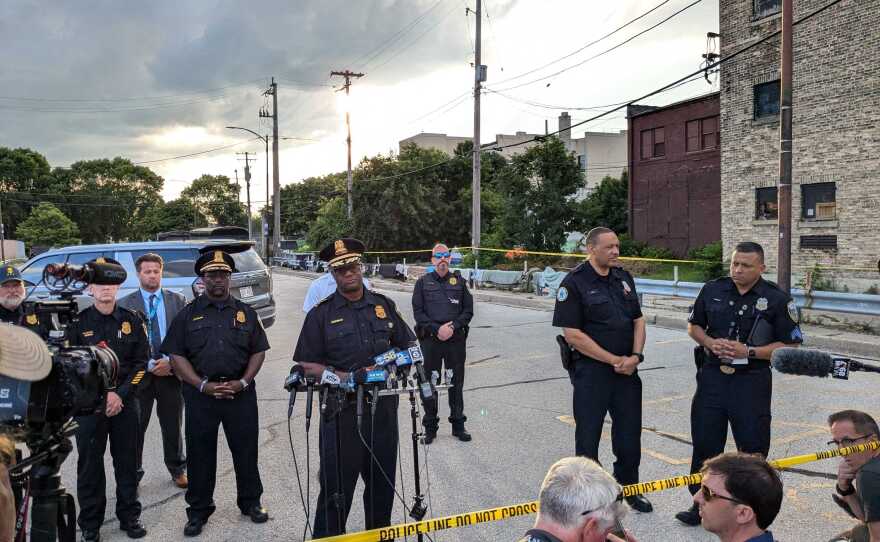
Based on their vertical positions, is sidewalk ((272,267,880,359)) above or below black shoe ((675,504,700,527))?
above

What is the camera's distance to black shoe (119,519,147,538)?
14.7 ft

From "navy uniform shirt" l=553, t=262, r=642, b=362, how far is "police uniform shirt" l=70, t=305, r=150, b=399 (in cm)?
300

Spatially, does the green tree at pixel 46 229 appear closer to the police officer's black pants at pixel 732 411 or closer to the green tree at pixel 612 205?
the green tree at pixel 612 205

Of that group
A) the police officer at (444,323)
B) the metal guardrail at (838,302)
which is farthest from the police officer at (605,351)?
the metal guardrail at (838,302)

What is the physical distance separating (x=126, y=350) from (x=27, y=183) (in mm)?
80869

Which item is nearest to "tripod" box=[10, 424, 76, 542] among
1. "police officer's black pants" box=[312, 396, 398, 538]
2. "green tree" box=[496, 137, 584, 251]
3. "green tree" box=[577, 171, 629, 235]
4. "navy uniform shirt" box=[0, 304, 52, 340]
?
"police officer's black pants" box=[312, 396, 398, 538]

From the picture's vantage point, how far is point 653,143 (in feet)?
109

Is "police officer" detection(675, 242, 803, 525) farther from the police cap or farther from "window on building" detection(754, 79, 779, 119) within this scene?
"window on building" detection(754, 79, 779, 119)

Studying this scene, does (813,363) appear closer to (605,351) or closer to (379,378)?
(605,351)

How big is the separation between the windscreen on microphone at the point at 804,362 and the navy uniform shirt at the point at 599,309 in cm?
150

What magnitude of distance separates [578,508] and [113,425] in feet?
12.0

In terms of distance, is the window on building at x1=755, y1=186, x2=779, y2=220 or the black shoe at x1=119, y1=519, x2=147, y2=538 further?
the window on building at x1=755, y1=186, x2=779, y2=220

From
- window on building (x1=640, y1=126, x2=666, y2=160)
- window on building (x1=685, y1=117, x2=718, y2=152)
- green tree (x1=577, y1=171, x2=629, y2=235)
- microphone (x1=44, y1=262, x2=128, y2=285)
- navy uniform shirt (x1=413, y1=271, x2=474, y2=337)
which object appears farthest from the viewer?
green tree (x1=577, y1=171, x2=629, y2=235)

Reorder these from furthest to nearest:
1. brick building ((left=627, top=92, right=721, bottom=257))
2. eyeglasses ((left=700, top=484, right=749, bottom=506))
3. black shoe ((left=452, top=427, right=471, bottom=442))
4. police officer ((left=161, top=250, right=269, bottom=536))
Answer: brick building ((left=627, top=92, right=721, bottom=257))
black shoe ((left=452, top=427, right=471, bottom=442))
police officer ((left=161, top=250, right=269, bottom=536))
eyeglasses ((left=700, top=484, right=749, bottom=506))
